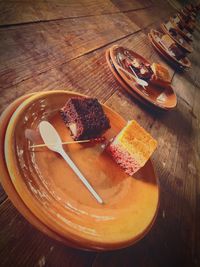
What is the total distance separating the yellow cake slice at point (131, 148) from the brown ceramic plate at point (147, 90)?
0.55 metres

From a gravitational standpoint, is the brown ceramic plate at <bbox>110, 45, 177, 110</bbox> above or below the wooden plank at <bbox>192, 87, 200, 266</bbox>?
above

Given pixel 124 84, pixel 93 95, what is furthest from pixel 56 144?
pixel 124 84

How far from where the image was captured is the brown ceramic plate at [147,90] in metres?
1.39

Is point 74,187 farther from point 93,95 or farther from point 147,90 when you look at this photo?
point 147,90

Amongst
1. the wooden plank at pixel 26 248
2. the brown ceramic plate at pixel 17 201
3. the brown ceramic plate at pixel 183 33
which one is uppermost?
the brown ceramic plate at pixel 183 33

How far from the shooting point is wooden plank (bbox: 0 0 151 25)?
1.18 meters

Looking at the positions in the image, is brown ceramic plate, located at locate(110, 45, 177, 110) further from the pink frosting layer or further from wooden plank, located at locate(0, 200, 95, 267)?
wooden plank, located at locate(0, 200, 95, 267)

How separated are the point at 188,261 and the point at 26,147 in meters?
0.82

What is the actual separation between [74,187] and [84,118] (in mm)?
275

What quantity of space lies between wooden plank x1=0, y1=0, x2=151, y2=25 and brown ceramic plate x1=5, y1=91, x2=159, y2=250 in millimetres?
623

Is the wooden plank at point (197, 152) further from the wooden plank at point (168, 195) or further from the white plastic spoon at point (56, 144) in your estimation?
the white plastic spoon at point (56, 144)

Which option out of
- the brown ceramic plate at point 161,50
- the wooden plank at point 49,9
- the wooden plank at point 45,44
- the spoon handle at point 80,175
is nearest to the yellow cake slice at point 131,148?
the spoon handle at point 80,175

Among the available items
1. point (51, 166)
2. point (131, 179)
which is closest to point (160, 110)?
point (131, 179)

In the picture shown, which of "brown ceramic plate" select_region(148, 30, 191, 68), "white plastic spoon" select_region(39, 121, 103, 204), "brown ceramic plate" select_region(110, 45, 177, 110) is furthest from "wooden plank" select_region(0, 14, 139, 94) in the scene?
Answer: "brown ceramic plate" select_region(148, 30, 191, 68)
